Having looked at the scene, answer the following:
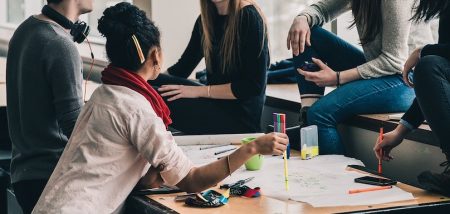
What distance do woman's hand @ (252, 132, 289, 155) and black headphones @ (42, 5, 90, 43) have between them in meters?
0.80

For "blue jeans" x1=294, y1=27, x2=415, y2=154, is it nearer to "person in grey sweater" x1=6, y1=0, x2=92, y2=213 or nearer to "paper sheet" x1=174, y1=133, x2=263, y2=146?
"paper sheet" x1=174, y1=133, x2=263, y2=146

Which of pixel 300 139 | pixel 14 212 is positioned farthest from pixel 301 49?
pixel 14 212

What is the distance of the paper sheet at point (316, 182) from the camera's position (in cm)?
197

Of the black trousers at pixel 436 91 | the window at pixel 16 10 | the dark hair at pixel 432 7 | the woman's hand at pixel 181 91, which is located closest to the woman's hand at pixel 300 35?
the woman's hand at pixel 181 91

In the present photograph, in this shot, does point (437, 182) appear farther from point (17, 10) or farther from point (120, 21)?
point (17, 10)

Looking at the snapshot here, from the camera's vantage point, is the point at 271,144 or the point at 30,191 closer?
the point at 271,144

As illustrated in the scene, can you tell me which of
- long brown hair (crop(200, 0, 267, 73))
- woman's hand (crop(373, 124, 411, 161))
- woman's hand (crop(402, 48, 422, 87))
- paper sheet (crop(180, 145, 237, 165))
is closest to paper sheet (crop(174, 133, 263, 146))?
paper sheet (crop(180, 145, 237, 165))

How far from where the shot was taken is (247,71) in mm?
2975

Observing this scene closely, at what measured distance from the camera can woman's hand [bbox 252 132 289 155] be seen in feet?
6.37

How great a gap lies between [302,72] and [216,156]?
0.45m

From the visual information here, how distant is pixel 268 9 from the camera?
4391mm

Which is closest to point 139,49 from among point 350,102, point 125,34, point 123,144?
point 125,34

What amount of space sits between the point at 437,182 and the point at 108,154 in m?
0.85

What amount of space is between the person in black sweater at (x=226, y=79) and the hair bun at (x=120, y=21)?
3.16ft
